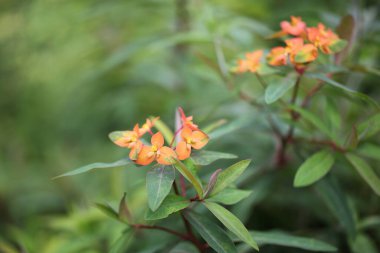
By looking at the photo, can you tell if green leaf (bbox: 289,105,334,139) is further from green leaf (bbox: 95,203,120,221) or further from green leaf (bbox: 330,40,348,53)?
green leaf (bbox: 95,203,120,221)

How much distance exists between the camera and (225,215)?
742 millimetres

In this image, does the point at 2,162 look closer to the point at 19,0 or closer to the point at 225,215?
the point at 19,0

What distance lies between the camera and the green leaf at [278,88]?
0.84 m

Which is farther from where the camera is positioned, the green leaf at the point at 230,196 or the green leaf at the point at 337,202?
the green leaf at the point at 337,202

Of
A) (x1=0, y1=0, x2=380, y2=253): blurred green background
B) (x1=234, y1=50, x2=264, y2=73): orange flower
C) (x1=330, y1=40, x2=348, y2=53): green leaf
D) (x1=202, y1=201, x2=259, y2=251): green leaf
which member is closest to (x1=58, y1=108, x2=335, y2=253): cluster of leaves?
(x1=202, y1=201, x2=259, y2=251): green leaf

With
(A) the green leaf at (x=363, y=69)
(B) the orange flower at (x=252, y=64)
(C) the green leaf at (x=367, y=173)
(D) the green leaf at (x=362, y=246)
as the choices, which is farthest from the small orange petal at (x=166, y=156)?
(D) the green leaf at (x=362, y=246)

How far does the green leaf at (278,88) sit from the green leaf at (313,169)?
0.56 feet

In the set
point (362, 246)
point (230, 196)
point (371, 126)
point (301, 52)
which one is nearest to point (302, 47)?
point (301, 52)

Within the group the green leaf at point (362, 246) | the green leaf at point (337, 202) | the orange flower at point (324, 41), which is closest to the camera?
the orange flower at point (324, 41)

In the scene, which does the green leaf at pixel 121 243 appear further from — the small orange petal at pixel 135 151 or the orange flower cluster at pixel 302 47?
the orange flower cluster at pixel 302 47

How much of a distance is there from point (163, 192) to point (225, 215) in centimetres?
13

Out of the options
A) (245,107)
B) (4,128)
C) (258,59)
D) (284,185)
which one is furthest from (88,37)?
(258,59)

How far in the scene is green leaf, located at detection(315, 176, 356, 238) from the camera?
100 centimetres

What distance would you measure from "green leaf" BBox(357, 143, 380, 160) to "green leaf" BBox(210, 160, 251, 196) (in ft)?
1.21
